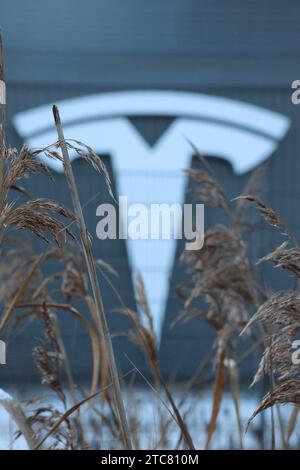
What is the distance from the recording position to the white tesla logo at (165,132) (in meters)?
6.54

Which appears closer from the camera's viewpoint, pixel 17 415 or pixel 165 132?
pixel 17 415

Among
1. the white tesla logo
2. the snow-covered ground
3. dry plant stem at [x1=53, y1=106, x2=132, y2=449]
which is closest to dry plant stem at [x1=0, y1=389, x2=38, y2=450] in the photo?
dry plant stem at [x1=53, y1=106, x2=132, y2=449]

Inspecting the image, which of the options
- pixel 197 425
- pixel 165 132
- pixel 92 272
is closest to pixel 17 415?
pixel 92 272

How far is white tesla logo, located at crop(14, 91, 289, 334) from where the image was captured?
6.54 m

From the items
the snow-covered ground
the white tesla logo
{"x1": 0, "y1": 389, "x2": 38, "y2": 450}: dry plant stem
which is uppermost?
the white tesla logo

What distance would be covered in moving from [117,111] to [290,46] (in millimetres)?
1408

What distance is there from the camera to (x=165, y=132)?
6777mm

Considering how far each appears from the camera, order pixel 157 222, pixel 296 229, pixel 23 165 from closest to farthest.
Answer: pixel 23 165
pixel 157 222
pixel 296 229

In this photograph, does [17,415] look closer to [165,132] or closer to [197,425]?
[197,425]

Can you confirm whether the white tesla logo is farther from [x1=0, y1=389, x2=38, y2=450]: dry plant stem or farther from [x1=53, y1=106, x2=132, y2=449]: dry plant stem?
[x1=53, y1=106, x2=132, y2=449]: dry plant stem

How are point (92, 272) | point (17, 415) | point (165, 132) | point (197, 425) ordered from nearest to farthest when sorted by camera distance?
point (92, 272) < point (17, 415) < point (197, 425) < point (165, 132)

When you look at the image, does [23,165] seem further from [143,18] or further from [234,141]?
[143,18]
